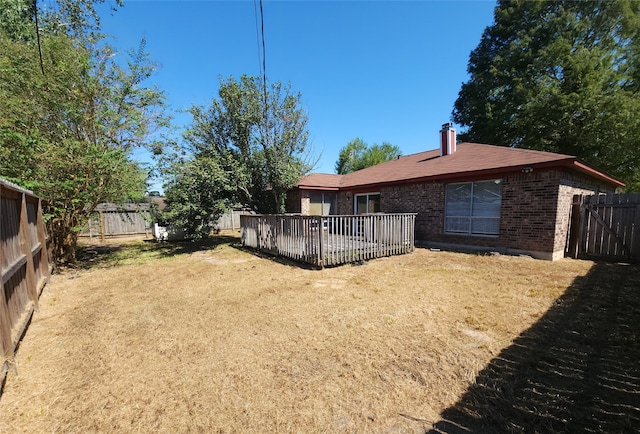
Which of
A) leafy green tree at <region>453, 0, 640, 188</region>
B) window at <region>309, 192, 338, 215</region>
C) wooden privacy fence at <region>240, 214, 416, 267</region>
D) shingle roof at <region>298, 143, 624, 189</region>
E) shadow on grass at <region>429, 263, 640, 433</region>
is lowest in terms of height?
shadow on grass at <region>429, 263, 640, 433</region>

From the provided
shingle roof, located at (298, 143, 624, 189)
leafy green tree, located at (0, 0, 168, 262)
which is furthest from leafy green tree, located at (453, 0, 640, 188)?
leafy green tree, located at (0, 0, 168, 262)

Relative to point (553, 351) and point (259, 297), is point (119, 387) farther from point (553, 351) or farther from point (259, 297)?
point (553, 351)

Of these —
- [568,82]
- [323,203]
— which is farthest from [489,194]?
[568,82]

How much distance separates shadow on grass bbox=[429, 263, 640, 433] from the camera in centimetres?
195

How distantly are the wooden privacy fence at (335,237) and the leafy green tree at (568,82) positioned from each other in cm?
1453

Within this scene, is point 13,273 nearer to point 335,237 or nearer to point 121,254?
point 335,237

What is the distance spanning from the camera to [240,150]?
41.0 feet

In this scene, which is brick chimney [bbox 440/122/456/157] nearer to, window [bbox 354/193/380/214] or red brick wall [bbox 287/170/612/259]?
red brick wall [bbox 287/170/612/259]

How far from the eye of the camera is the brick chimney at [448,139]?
12.2m

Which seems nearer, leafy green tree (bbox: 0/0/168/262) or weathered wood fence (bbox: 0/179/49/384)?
weathered wood fence (bbox: 0/179/49/384)

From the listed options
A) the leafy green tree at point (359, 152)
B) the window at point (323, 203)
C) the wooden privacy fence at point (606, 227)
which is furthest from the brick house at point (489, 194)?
the leafy green tree at point (359, 152)

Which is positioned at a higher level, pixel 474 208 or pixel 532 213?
pixel 474 208

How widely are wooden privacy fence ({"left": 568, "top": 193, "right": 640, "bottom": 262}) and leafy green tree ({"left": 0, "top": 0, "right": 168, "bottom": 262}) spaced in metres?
13.6

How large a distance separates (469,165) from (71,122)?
12629 mm
